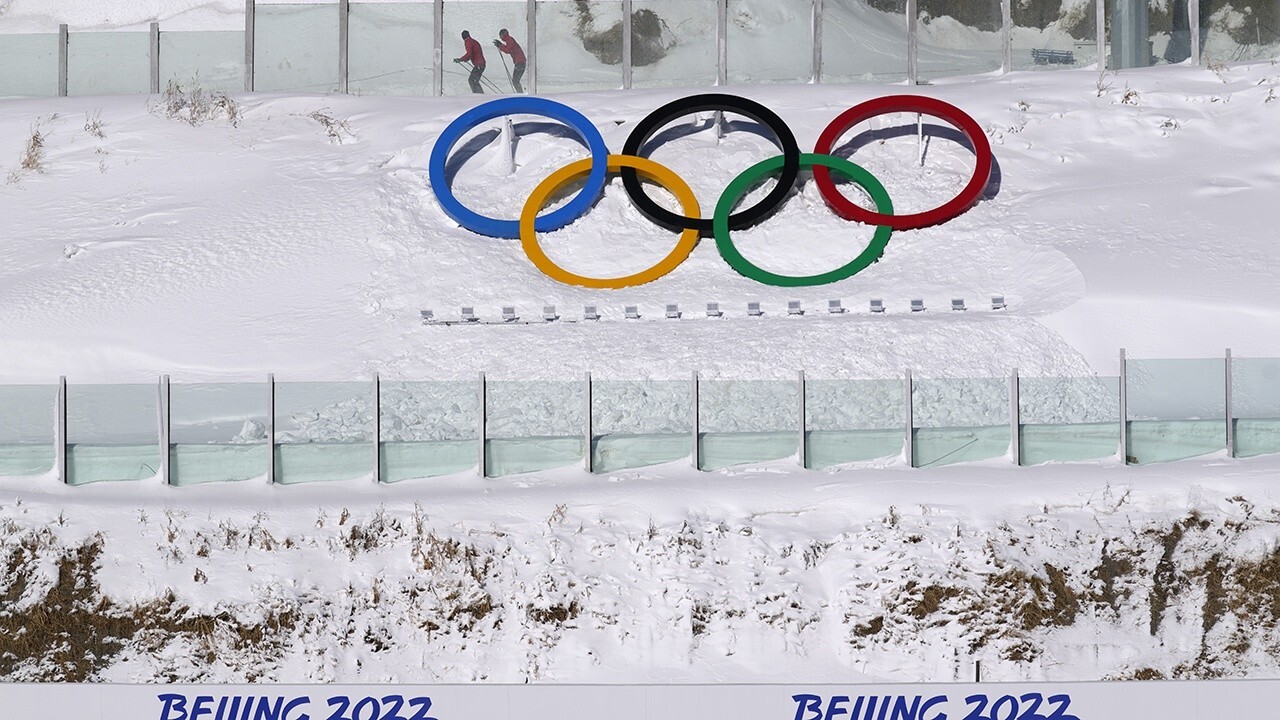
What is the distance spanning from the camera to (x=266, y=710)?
44.3 ft

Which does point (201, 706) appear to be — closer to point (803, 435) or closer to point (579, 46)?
point (803, 435)

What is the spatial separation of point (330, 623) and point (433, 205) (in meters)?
10.2

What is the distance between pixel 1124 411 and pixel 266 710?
34.6 ft

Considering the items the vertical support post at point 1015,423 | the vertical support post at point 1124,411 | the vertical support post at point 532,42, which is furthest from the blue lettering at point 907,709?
the vertical support post at point 532,42

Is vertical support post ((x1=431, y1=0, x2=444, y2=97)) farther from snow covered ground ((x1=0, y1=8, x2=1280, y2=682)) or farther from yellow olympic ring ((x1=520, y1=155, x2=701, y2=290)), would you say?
yellow olympic ring ((x1=520, y1=155, x2=701, y2=290))

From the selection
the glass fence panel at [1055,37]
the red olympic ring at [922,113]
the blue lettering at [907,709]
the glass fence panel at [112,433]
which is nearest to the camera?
the blue lettering at [907,709]

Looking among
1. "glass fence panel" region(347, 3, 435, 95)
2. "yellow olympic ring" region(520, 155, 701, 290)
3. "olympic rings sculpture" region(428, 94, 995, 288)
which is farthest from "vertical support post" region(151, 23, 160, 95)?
"yellow olympic ring" region(520, 155, 701, 290)

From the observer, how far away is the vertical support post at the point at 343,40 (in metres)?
30.6

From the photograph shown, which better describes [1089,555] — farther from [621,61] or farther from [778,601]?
[621,61]

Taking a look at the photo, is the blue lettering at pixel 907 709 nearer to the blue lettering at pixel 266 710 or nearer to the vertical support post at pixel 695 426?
the blue lettering at pixel 266 710

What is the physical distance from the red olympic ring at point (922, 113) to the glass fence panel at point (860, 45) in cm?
288

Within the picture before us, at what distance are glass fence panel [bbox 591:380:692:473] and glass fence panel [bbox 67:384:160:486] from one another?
16.5ft

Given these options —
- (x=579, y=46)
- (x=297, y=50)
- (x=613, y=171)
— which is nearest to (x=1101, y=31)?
(x=579, y=46)

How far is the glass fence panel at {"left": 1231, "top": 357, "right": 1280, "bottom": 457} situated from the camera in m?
19.4
